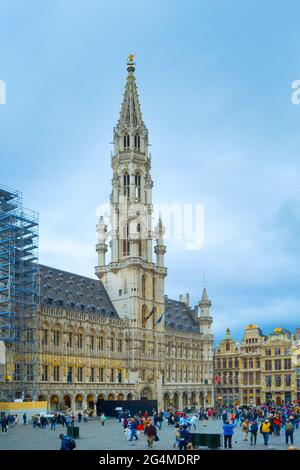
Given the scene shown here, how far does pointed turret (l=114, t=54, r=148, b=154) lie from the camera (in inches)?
4257

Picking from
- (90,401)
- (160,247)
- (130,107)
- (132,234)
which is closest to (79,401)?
(90,401)

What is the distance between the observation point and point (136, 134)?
109 meters

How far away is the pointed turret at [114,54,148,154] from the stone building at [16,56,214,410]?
0.17 meters

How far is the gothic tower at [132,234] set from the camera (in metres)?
98.8

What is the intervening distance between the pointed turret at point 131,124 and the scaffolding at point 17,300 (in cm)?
3789

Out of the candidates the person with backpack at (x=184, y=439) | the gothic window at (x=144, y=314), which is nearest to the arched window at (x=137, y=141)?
the gothic window at (x=144, y=314)

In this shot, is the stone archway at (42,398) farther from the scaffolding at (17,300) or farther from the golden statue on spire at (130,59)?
the golden statue on spire at (130,59)

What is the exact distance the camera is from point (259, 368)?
11456cm

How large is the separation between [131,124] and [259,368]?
47.2 metres

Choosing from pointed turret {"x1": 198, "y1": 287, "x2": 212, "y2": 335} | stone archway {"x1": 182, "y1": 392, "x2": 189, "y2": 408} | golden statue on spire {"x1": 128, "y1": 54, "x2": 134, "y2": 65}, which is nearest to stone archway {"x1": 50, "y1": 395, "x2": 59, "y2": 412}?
stone archway {"x1": 182, "y1": 392, "x2": 189, "y2": 408}

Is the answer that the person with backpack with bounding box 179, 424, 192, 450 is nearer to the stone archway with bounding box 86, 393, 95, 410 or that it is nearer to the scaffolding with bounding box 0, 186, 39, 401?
the scaffolding with bounding box 0, 186, 39, 401

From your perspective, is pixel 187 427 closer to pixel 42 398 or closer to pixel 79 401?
pixel 42 398
